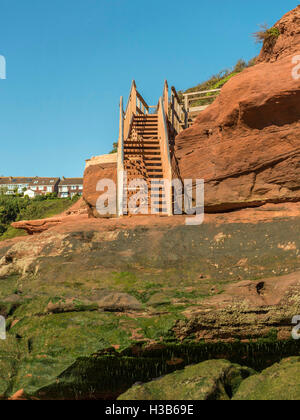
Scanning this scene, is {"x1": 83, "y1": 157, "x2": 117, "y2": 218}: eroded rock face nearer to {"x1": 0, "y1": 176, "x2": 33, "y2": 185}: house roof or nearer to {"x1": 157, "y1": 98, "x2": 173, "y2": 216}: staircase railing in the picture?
{"x1": 157, "y1": 98, "x2": 173, "y2": 216}: staircase railing

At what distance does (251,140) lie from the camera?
27.2 ft

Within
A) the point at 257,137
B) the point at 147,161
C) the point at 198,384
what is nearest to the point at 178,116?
the point at 147,161

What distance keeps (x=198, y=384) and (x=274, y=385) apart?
41.0 inches

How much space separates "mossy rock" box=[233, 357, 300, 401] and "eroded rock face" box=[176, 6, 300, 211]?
3.55m

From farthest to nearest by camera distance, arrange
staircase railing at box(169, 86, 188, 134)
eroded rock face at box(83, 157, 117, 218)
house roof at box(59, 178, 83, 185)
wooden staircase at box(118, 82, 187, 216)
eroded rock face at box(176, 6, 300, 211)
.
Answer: house roof at box(59, 178, 83, 185)
staircase railing at box(169, 86, 188, 134)
eroded rock face at box(83, 157, 117, 218)
wooden staircase at box(118, 82, 187, 216)
eroded rock face at box(176, 6, 300, 211)

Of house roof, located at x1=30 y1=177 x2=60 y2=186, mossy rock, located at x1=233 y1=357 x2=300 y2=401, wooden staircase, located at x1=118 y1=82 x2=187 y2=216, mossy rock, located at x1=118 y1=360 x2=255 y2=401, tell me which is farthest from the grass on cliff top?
house roof, located at x1=30 y1=177 x2=60 y2=186

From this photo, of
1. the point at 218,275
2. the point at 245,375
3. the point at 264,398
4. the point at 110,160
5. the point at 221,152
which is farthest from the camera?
the point at 110,160

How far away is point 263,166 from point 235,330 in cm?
384

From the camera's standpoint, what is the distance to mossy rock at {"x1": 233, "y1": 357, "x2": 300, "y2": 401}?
5.03 m

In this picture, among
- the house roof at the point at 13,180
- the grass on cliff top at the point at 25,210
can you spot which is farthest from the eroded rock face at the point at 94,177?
the house roof at the point at 13,180

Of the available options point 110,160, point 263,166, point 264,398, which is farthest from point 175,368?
point 110,160

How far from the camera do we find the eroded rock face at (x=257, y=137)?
780 cm

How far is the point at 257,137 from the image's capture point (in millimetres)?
8242
